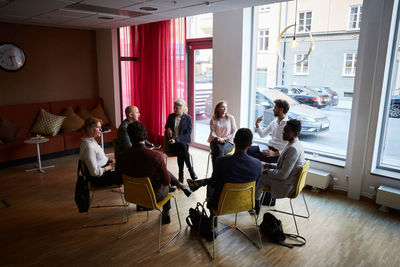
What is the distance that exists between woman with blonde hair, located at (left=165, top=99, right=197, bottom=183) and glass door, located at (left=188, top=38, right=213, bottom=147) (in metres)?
1.85

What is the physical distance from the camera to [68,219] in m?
3.75

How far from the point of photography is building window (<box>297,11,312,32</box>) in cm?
472

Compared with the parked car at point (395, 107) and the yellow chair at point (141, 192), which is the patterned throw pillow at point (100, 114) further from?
the parked car at point (395, 107)

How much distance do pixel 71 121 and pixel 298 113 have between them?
4.48 m

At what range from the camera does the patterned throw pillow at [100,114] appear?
693 cm

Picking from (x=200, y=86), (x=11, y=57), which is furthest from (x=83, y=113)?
(x=200, y=86)

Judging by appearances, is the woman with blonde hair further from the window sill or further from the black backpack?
the window sill

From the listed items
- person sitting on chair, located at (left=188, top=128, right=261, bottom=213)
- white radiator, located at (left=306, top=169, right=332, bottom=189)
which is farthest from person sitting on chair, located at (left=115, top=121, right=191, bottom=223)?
white radiator, located at (left=306, top=169, right=332, bottom=189)

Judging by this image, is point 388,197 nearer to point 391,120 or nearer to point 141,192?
point 391,120

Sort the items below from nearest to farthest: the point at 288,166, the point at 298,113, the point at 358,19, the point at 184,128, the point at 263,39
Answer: the point at 288,166
the point at 358,19
the point at 184,128
the point at 298,113
the point at 263,39

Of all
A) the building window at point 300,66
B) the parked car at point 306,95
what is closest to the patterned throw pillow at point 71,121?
the parked car at point 306,95

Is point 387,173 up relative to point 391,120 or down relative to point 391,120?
down

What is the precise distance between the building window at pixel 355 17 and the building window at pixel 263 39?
1400 millimetres

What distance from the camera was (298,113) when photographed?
201 inches
